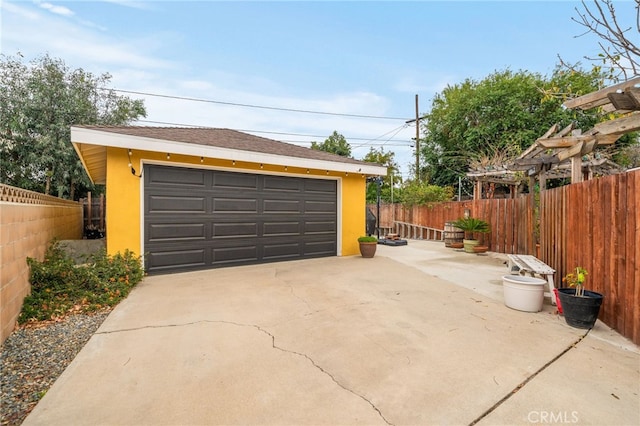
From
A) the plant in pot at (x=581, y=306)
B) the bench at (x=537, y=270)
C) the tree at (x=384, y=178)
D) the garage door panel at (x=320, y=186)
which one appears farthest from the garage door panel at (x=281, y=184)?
the tree at (x=384, y=178)

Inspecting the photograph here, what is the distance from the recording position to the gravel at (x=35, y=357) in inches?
74.2

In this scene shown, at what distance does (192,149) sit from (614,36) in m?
5.79

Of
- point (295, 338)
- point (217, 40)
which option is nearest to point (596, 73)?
point (295, 338)

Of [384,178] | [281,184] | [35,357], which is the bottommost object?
[35,357]

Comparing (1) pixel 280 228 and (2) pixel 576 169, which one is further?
(1) pixel 280 228

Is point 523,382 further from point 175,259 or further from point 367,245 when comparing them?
point 175,259

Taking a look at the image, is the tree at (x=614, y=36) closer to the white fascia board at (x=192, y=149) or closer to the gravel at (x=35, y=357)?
the gravel at (x=35, y=357)

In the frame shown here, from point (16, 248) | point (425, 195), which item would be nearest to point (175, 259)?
point (16, 248)

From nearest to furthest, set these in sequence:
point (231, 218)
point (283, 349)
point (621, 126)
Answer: point (283, 349)
point (621, 126)
point (231, 218)

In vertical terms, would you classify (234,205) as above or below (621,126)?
below

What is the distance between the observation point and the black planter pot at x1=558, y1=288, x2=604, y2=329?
304 cm

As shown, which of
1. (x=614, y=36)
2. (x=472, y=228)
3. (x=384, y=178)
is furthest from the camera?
(x=384, y=178)

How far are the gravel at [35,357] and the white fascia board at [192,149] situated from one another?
287 cm

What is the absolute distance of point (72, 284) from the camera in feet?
13.2
